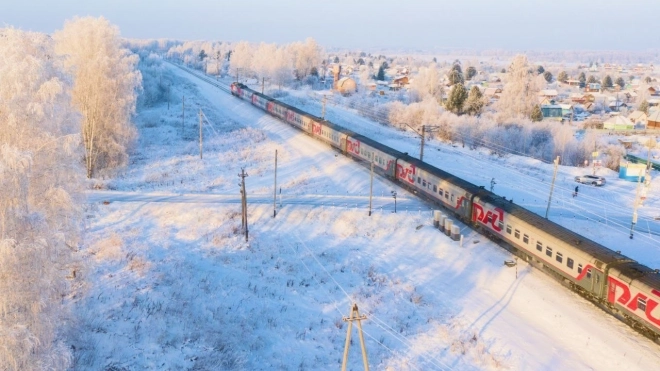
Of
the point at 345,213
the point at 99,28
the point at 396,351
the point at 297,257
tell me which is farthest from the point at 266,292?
the point at 99,28

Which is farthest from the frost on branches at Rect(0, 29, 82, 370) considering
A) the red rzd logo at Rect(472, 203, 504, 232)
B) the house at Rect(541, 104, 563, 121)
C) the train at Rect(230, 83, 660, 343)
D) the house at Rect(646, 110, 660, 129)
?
the house at Rect(541, 104, 563, 121)

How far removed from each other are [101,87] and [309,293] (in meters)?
31.1

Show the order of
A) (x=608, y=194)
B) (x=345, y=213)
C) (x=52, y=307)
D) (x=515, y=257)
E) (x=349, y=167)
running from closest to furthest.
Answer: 1. (x=52, y=307)
2. (x=515, y=257)
3. (x=345, y=213)
4. (x=608, y=194)
5. (x=349, y=167)

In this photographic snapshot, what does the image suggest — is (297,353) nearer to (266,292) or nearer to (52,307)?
(266,292)

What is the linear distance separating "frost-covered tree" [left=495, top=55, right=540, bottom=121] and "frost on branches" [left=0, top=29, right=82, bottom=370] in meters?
82.1

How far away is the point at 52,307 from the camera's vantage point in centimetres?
1513

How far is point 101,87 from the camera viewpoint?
47.2 m

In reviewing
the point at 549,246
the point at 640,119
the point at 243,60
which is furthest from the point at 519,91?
the point at 243,60

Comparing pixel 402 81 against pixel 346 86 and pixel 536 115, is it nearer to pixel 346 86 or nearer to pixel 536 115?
pixel 346 86

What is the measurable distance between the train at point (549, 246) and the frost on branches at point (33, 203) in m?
21.6

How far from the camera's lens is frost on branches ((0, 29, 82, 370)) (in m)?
13.6

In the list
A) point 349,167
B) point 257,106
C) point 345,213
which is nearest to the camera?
point 345,213

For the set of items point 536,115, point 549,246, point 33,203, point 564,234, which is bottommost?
point 549,246

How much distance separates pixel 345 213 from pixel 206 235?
9829 millimetres
